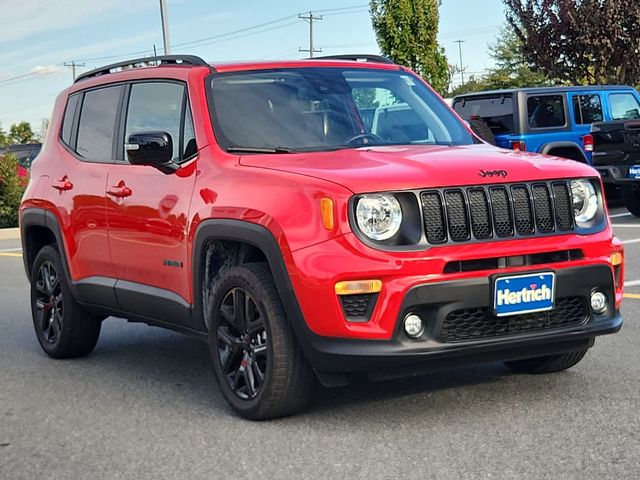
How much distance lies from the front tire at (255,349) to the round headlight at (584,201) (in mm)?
1525

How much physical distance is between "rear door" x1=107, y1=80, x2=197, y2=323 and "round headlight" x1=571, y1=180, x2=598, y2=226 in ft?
6.36

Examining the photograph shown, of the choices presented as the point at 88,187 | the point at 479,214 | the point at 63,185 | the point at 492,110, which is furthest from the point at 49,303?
the point at 492,110

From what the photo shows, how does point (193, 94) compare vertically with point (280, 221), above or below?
above

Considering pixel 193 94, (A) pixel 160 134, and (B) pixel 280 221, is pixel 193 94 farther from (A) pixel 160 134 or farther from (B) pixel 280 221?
(B) pixel 280 221

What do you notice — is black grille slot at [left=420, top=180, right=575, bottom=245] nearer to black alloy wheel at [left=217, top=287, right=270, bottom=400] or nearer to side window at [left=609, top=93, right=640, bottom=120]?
black alloy wheel at [left=217, top=287, right=270, bottom=400]

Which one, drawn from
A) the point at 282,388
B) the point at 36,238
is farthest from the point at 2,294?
the point at 282,388

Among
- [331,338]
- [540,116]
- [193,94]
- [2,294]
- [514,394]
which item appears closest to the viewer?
[331,338]

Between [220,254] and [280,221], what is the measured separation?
2.68 feet

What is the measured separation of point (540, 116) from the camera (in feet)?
59.6

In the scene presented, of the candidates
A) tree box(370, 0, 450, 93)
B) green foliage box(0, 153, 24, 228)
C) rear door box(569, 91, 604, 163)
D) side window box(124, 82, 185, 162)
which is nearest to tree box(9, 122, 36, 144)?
tree box(370, 0, 450, 93)

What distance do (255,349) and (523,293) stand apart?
129 cm

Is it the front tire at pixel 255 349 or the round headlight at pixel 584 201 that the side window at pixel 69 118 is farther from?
the round headlight at pixel 584 201

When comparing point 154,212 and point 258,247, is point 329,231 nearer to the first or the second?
point 258,247

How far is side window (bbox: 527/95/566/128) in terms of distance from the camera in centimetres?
1805
